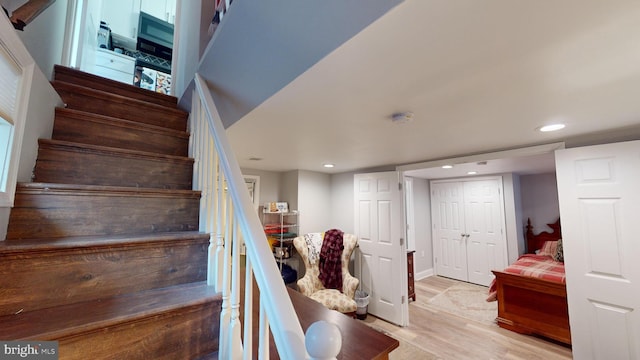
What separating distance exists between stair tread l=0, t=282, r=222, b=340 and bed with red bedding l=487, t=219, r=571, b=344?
3.56 metres

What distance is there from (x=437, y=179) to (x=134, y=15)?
239 inches

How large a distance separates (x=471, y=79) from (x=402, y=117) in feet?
1.43

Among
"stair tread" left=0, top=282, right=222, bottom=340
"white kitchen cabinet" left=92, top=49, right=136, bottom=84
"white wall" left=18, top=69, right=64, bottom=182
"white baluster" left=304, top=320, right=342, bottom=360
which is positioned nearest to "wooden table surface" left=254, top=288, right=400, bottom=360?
"stair tread" left=0, top=282, right=222, bottom=340

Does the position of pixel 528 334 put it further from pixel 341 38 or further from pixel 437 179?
pixel 341 38

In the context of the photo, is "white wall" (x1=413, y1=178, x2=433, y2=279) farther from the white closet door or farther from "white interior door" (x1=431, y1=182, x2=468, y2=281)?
the white closet door

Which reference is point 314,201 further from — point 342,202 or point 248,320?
point 248,320

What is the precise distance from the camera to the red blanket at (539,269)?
9.24 ft

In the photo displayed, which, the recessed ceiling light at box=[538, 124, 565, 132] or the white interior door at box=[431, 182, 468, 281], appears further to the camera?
the white interior door at box=[431, 182, 468, 281]

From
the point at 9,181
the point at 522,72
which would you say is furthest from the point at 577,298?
the point at 9,181

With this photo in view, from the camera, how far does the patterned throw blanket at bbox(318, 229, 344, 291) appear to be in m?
3.20

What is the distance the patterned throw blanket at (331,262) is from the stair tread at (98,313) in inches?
95.9

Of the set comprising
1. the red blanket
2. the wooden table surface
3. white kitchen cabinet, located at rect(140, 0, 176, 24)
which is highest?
white kitchen cabinet, located at rect(140, 0, 176, 24)

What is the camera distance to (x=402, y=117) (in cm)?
142

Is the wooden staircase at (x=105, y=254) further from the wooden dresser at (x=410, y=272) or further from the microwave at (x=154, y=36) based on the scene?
the wooden dresser at (x=410, y=272)
